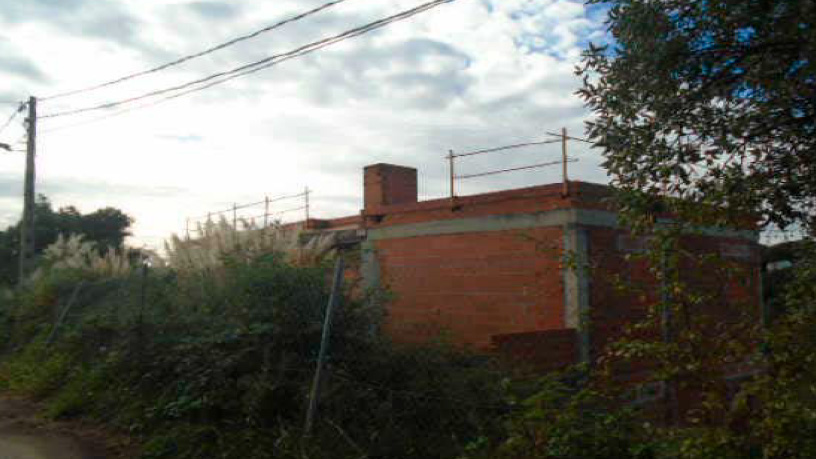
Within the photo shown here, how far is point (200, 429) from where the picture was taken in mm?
5688

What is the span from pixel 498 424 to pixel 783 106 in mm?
3173

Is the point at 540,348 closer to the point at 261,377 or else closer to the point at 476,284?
the point at 476,284

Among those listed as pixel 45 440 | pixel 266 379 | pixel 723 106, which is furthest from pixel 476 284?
pixel 723 106

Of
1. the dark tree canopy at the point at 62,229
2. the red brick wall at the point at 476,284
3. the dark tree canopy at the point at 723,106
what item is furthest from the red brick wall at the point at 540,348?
the dark tree canopy at the point at 62,229

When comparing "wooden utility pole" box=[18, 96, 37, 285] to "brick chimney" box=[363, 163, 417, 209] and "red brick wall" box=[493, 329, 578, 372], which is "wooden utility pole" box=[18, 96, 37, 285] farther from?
"red brick wall" box=[493, 329, 578, 372]

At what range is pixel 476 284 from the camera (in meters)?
10.9

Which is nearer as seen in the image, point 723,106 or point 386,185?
point 723,106

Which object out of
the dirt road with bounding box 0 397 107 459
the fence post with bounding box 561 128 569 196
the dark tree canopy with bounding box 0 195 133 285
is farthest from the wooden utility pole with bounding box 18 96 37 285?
the fence post with bounding box 561 128 569 196

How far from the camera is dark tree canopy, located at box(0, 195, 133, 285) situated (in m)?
25.3

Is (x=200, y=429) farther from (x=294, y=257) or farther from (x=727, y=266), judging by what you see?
(x=727, y=266)

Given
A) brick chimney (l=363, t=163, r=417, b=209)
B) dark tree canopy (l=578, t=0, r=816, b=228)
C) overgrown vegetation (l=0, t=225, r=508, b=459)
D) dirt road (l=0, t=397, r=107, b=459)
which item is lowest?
dirt road (l=0, t=397, r=107, b=459)

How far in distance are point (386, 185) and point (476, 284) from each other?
5429 millimetres

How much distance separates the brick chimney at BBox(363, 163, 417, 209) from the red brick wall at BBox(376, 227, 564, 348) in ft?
9.89

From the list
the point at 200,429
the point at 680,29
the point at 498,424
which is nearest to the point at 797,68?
the point at 680,29
